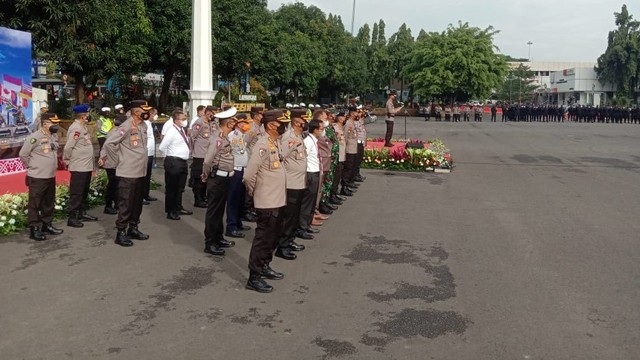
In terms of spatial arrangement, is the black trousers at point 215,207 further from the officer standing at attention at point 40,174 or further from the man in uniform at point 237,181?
the officer standing at attention at point 40,174

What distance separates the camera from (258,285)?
5957 mm

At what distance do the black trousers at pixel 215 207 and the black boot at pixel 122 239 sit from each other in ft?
3.48

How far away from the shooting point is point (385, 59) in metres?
74.5

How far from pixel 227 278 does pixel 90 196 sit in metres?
4.69

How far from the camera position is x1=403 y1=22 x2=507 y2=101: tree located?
165 feet

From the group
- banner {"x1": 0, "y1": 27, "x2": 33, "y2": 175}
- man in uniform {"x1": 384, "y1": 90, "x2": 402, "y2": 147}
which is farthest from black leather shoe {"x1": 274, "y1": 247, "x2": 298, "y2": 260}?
man in uniform {"x1": 384, "y1": 90, "x2": 402, "y2": 147}

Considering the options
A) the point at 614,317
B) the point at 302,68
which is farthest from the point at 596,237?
the point at 302,68

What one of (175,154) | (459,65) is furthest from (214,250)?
(459,65)

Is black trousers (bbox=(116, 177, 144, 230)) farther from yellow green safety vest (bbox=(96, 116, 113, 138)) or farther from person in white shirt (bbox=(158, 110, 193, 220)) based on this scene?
yellow green safety vest (bbox=(96, 116, 113, 138))

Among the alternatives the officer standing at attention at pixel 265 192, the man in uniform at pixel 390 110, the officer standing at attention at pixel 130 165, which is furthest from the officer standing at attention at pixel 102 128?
the man in uniform at pixel 390 110

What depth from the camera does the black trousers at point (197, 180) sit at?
9.92 metres

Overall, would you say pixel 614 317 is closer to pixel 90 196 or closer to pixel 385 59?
pixel 90 196

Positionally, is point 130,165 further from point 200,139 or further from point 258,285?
point 258,285

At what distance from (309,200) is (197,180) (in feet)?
9.32
